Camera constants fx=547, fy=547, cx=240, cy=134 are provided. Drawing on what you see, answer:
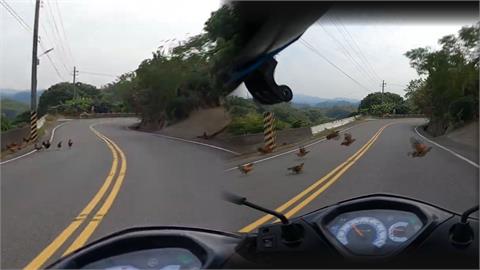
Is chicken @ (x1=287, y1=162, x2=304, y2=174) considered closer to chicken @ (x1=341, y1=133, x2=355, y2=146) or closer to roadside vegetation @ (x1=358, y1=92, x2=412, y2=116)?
chicken @ (x1=341, y1=133, x2=355, y2=146)

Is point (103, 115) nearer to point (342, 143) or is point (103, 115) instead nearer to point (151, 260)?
point (151, 260)

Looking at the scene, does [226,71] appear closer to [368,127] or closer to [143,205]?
[368,127]

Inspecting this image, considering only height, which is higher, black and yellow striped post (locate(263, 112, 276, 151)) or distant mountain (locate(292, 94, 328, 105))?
distant mountain (locate(292, 94, 328, 105))

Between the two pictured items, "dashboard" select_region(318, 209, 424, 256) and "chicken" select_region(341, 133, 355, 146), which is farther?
"dashboard" select_region(318, 209, 424, 256)

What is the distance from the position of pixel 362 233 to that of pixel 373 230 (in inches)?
1.5

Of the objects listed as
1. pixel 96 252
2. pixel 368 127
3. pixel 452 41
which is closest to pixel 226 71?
pixel 368 127

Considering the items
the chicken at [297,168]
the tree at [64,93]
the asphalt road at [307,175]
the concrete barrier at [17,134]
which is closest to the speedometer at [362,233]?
the asphalt road at [307,175]

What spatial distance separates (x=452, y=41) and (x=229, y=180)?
2.15ft

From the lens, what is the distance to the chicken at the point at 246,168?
143cm

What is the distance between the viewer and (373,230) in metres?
1.68

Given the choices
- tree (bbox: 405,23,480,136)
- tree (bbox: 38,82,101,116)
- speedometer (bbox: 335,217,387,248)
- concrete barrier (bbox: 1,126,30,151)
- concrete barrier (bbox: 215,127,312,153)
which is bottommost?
concrete barrier (bbox: 1,126,30,151)

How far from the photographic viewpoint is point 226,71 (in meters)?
1.42

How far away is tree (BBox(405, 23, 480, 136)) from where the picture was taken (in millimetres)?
1222

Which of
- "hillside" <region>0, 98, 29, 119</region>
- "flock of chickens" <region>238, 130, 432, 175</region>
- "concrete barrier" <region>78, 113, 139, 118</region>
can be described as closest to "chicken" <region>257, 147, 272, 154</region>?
"flock of chickens" <region>238, 130, 432, 175</region>
